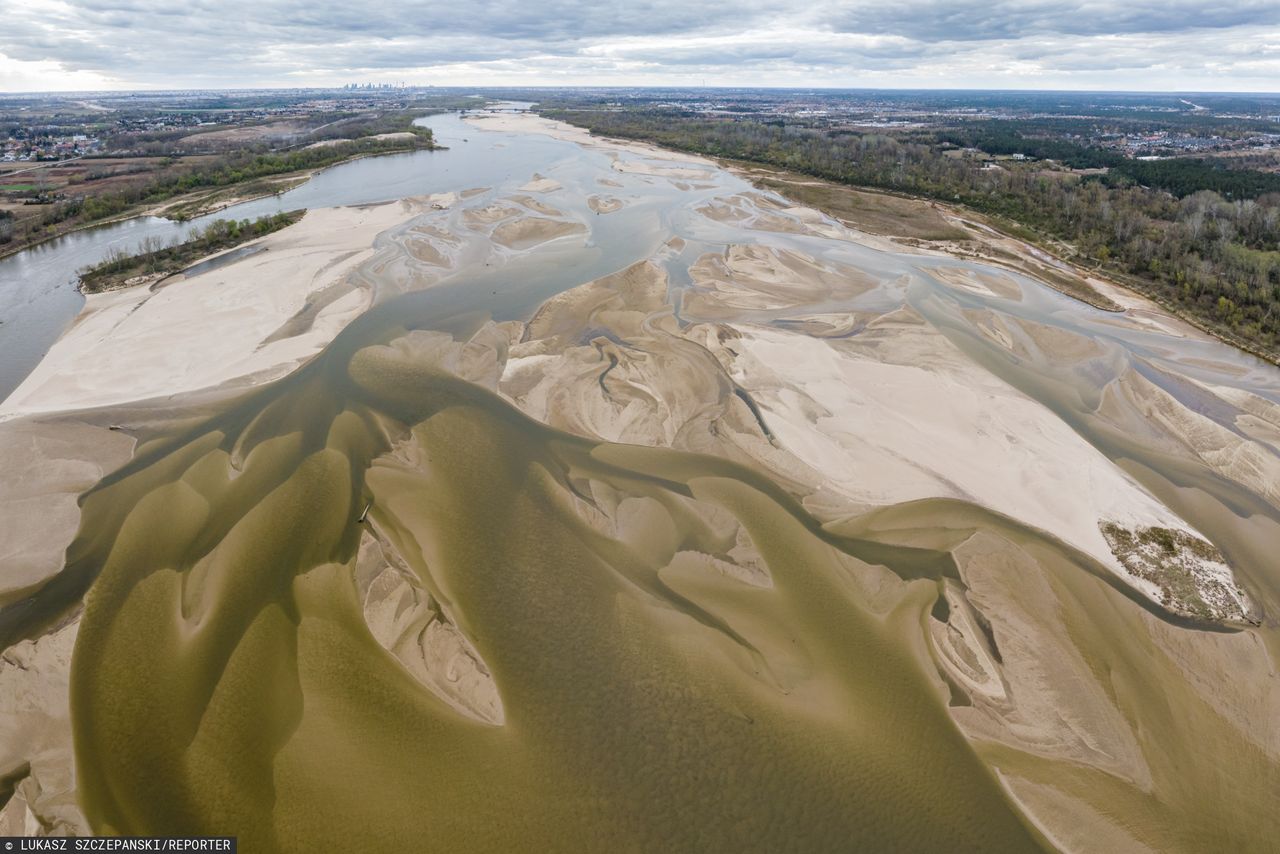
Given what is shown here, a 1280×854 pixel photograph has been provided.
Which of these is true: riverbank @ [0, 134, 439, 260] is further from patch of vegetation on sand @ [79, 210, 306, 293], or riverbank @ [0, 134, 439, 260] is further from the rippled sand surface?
the rippled sand surface

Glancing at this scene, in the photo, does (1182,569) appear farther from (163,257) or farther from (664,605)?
(163,257)

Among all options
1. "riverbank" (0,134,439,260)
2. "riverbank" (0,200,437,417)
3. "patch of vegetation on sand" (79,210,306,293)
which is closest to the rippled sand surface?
"riverbank" (0,200,437,417)

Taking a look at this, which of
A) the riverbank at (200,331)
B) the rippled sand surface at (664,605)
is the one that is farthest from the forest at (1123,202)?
the riverbank at (200,331)

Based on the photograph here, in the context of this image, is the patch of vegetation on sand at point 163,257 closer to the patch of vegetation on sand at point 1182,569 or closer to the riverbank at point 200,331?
the riverbank at point 200,331

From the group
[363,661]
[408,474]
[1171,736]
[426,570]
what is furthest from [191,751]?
[1171,736]

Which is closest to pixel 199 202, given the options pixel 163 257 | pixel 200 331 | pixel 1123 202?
pixel 163 257
